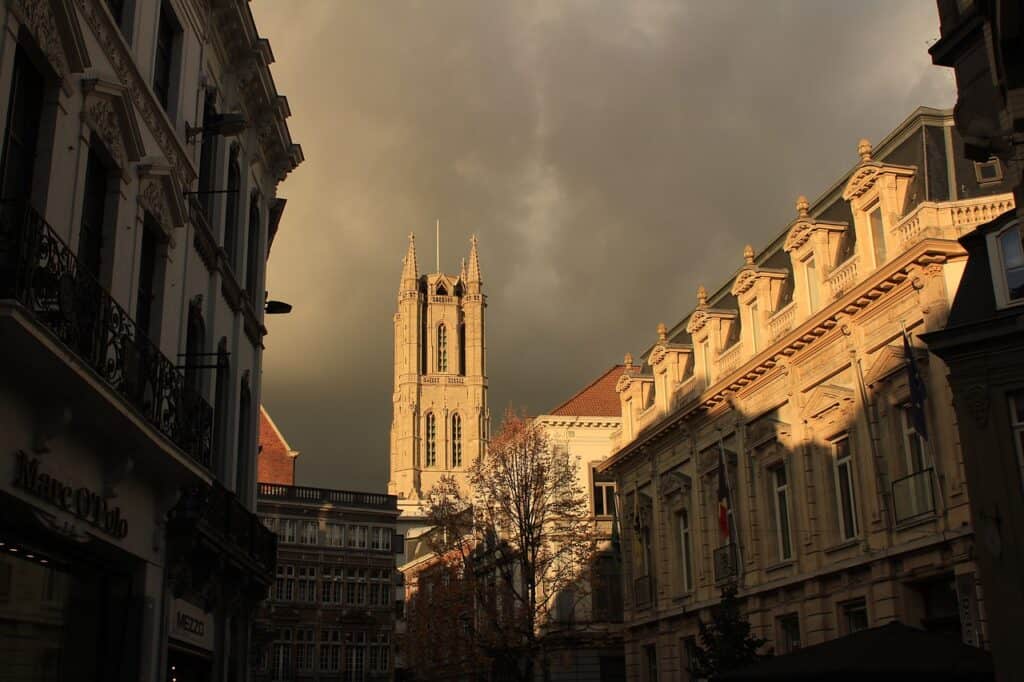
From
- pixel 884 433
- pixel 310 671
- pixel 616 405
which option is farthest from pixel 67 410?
pixel 310 671

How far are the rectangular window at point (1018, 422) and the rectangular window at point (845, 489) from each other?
26.5 ft

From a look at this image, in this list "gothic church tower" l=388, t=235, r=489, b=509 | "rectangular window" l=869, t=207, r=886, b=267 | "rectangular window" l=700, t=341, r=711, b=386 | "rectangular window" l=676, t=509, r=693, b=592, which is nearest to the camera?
"rectangular window" l=869, t=207, r=886, b=267

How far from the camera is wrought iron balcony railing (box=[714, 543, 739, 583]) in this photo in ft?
102

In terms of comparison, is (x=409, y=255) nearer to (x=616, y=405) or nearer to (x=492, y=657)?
(x=616, y=405)

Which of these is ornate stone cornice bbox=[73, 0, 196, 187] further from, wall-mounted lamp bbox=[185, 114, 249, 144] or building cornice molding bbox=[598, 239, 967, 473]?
building cornice molding bbox=[598, 239, 967, 473]

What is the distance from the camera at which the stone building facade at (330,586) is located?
225ft

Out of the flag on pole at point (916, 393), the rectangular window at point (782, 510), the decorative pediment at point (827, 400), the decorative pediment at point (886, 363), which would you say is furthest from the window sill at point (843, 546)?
the flag on pole at point (916, 393)

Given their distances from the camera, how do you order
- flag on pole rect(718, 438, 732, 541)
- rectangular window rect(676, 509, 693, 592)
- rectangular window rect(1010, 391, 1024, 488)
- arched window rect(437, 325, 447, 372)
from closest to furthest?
1. rectangular window rect(1010, 391, 1024, 488)
2. flag on pole rect(718, 438, 732, 541)
3. rectangular window rect(676, 509, 693, 592)
4. arched window rect(437, 325, 447, 372)

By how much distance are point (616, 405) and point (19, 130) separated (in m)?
46.4

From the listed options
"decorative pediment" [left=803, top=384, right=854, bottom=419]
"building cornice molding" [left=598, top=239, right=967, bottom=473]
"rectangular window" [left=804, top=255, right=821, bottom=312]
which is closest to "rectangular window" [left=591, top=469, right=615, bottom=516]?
"building cornice molding" [left=598, top=239, right=967, bottom=473]

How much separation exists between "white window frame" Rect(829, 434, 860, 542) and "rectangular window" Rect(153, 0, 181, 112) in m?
17.5

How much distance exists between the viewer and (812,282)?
93.0ft

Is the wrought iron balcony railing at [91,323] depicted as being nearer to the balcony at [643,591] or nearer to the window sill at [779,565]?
the window sill at [779,565]

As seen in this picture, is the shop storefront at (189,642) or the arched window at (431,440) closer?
the shop storefront at (189,642)
